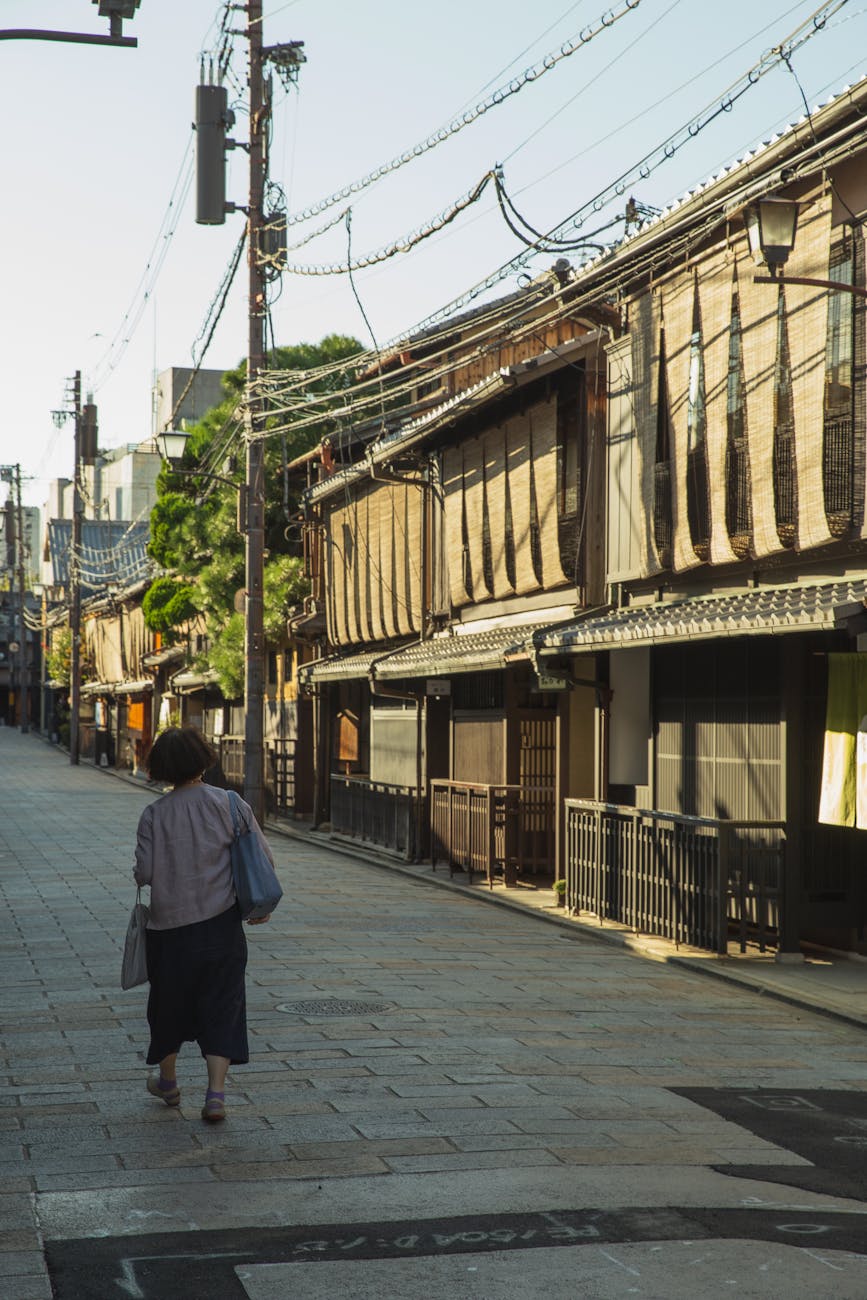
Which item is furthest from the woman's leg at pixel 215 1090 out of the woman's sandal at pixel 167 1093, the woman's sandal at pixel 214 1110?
Answer: the woman's sandal at pixel 167 1093

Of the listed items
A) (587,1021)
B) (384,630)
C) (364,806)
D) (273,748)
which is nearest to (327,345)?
(273,748)

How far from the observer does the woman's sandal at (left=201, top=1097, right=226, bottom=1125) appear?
296 inches

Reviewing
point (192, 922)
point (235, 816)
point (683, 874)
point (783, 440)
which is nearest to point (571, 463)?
point (783, 440)

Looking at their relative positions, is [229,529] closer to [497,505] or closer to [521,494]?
[497,505]

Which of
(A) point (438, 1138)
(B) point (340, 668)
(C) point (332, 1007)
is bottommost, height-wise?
(C) point (332, 1007)

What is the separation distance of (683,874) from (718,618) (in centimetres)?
257

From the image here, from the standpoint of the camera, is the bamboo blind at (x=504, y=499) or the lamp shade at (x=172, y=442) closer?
the bamboo blind at (x=504, y=499)

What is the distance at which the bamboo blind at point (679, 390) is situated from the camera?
A: 1619 cm

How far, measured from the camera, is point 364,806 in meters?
26.3

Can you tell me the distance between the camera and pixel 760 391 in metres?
14.5

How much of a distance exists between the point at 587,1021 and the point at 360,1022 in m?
1.51

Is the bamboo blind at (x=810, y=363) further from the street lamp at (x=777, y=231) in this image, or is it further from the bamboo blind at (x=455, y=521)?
the bamboo blind at (x=455, y=521)

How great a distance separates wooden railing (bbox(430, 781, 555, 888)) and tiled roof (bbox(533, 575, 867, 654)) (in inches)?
120

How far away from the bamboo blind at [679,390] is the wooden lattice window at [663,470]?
0.13 metres
